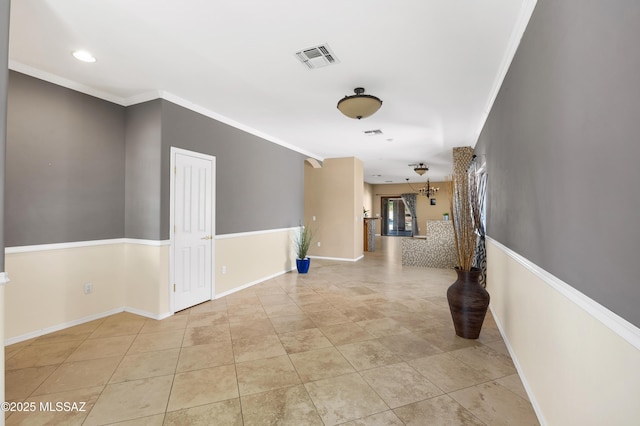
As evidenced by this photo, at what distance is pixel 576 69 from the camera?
4.36 feet

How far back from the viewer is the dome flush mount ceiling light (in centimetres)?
312

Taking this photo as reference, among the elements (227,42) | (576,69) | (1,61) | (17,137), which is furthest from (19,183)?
(576,69)

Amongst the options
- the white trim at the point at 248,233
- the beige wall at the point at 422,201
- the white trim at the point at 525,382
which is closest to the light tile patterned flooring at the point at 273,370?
the white trim at the point at 525,382

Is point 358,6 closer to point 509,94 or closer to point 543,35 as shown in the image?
point 543,35

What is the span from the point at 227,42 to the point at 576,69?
239 cm

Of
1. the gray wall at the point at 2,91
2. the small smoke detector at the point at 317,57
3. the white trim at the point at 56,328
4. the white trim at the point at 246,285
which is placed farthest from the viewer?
the white trim at the point at 246,285

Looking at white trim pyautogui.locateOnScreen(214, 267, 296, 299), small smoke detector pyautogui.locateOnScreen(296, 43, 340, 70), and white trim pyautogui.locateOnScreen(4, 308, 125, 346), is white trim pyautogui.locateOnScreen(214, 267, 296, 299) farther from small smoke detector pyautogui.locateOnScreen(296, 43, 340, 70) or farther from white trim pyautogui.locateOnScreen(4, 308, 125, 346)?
small smoke detector pyautogui.locateOnScreen(296, 43, 340, 70)

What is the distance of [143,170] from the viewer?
3586mm

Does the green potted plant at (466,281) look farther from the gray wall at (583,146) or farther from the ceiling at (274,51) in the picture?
the ceiling at (274,51)

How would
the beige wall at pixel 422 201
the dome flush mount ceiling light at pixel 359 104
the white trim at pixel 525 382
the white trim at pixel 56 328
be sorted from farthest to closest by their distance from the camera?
the beige wall at pixel 422 201 < the dome flush mount ceiling light at pixel 359 104 < the white trim at pixel 56 328 < the white trim at pixel 525 382

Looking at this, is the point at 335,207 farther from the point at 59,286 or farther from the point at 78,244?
the point at 59,286

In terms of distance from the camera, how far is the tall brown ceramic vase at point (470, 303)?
2846 millimetres

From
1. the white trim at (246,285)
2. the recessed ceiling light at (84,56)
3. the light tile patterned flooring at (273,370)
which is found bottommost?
the light tile patterned flooring at (273,370)

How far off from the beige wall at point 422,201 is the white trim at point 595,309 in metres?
11.5
